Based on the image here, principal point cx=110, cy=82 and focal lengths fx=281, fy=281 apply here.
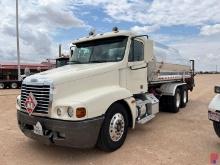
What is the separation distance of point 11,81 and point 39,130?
2868 cm

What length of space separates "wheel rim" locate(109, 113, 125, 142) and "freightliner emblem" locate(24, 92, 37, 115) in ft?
5.29

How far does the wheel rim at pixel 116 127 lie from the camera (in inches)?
232

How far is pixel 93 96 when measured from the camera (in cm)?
547

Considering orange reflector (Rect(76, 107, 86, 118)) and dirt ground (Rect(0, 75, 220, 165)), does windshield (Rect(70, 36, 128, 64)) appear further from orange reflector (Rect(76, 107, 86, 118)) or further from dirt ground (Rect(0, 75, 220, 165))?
dirt ground (Rect(0, 75, 220, 165))

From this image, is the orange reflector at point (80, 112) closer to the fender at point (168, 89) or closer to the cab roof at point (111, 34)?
the cab roof at point (111, 34)

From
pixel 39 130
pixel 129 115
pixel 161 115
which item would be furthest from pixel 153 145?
pixel 161 115

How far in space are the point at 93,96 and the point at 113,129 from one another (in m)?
0.93

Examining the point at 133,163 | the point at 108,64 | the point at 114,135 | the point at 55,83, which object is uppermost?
the point at 108,64

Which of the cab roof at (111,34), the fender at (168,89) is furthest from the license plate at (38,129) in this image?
the fender at (168,89)

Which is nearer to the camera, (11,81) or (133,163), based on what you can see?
(133,163)

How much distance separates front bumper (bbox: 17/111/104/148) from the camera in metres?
5.14

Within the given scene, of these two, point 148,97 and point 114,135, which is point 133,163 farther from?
point 148,97

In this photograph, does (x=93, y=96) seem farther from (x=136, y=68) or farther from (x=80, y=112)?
(x=136, y=68)

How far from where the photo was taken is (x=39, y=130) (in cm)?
544
